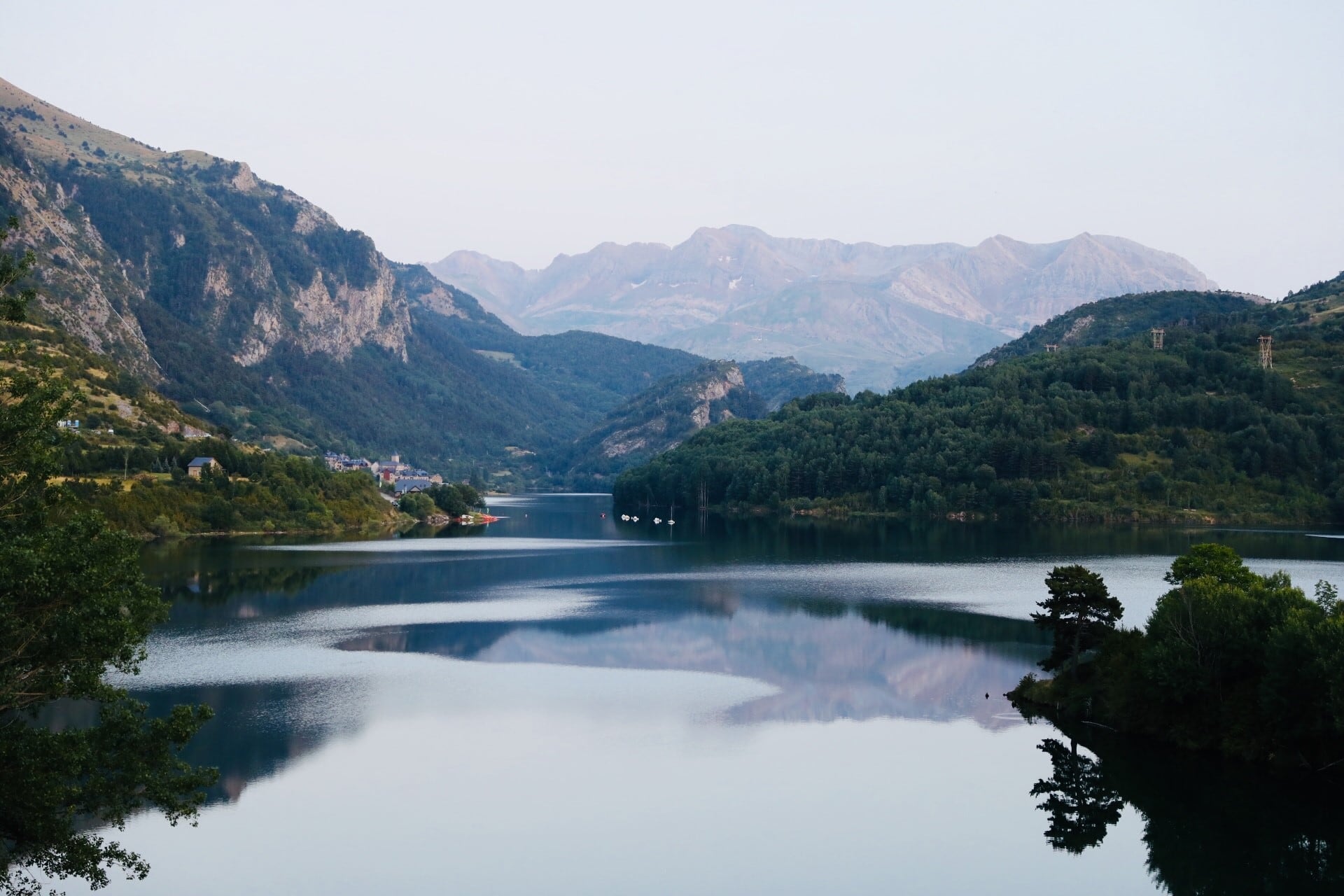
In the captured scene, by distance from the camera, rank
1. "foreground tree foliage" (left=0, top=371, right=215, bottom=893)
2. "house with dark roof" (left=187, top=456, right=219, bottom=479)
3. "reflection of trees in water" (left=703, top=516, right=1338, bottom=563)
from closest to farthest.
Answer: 1. "foreground tree foliage" (left=0, top=371, right=215, bottom=893)
2. "reflection of trees in water" (left=703, top=516, right=1338, bottom=563)
3. "house with dark roof" (left=187, top=456, right=219, bottom=479)

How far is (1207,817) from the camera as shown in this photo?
38.2 metres

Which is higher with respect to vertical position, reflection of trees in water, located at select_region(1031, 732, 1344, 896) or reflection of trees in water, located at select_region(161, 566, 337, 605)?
reflection of trees in water, located at select_region(161, 566, 337, 605)

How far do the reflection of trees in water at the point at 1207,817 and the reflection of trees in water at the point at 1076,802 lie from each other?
3 cm

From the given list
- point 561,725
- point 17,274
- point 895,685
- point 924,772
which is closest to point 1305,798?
point 924,772

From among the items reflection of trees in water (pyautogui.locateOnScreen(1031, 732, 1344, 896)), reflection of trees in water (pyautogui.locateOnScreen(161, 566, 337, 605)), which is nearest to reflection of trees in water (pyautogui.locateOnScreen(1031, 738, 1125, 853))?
reflection of trees in water (pyautogui.locateOnScreen(1031, 732, 1344, 896))

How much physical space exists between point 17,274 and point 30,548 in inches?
282

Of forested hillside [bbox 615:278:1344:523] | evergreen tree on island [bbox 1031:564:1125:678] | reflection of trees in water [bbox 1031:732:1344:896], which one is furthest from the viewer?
forested hillside [bbox 615:278:1344:523]

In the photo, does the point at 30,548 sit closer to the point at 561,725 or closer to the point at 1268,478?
the point at 561,725

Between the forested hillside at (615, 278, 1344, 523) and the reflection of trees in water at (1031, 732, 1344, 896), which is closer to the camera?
the reflection of trees in water at (1031, 732, 1344, 896)

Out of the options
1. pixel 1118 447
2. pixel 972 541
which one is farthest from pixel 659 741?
pixel 1118 447

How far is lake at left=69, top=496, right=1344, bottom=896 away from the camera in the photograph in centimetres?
3519

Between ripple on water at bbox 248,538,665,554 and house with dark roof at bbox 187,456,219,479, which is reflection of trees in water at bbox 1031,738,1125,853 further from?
house with dark roof at bbox 187,456,219,479

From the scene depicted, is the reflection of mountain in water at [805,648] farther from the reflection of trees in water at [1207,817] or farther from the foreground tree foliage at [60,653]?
the foreground tree foliage at [60,653]

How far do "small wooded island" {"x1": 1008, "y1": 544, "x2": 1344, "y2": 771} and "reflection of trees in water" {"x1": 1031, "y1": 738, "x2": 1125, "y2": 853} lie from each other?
3680 millimetres
